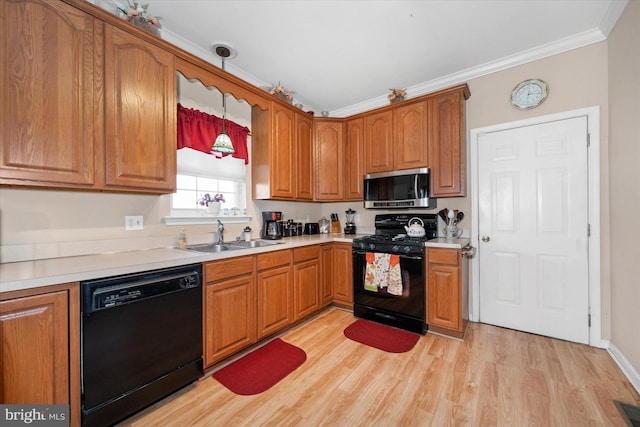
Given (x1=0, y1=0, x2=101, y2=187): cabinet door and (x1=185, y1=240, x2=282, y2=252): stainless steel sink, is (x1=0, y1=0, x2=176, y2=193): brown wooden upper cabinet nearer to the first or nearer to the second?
(x1=0, y1=0, x2=101, y2=187): cabinet door

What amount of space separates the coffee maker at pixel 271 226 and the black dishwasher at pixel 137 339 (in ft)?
4.17

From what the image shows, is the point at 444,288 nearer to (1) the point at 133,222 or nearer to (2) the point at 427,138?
(2) the point at 427,138

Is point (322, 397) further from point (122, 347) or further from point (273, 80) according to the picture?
point (273, 80)

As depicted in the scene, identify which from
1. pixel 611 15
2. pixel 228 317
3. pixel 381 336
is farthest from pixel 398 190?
pixel 228 317

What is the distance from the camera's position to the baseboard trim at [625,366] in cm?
172

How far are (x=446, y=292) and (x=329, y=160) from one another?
211 centimetres

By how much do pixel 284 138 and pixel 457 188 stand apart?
6.49 feet

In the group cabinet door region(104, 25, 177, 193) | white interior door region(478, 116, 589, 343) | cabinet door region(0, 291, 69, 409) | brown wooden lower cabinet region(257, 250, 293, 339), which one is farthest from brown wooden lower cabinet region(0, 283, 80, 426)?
white interior door region(478, 116, 589, 343)

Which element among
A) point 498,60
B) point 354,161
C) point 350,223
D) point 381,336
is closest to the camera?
point 381,336

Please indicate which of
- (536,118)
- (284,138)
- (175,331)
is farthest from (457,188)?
(175,331)

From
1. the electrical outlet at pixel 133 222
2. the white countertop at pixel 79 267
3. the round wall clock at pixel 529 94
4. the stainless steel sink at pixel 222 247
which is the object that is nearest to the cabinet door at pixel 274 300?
the stainless steel sink at pixel 222 247

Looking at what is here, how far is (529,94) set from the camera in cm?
251

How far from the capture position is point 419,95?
3078 mm

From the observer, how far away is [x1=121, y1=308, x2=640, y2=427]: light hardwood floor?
150cm
